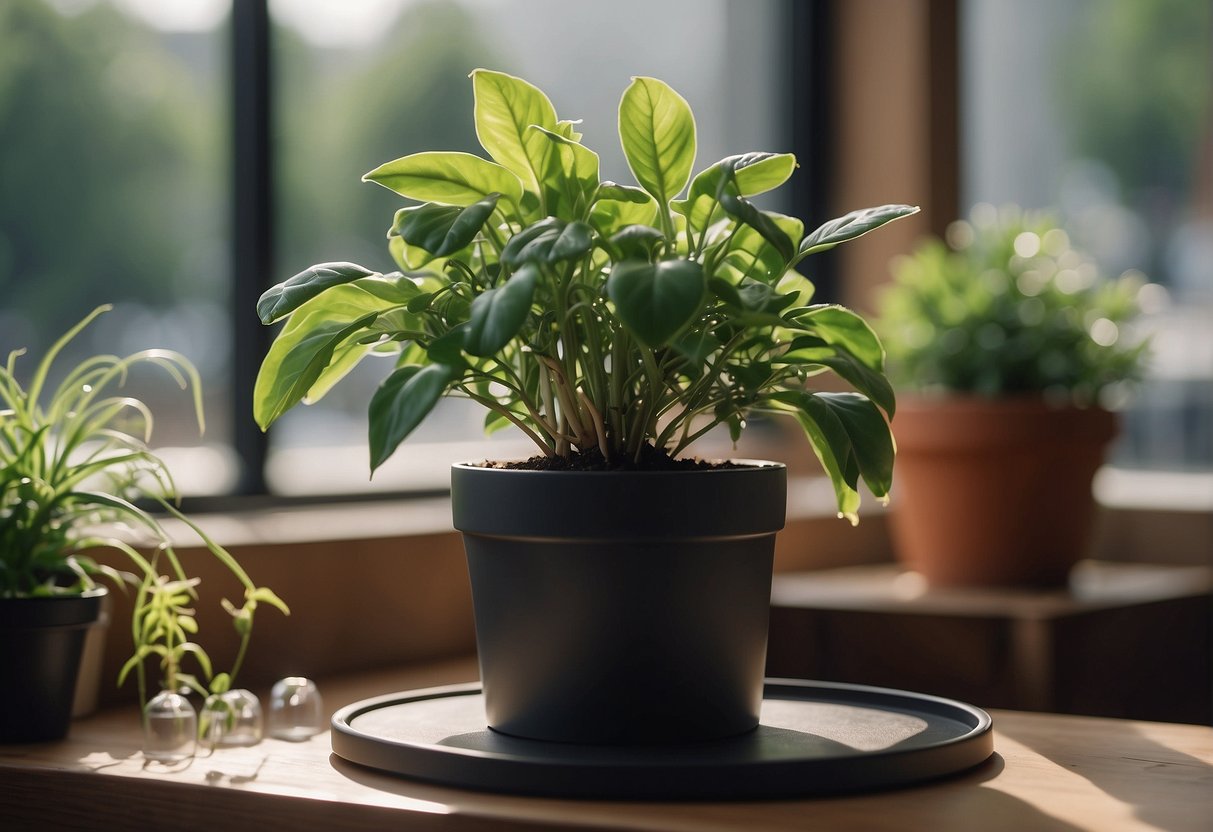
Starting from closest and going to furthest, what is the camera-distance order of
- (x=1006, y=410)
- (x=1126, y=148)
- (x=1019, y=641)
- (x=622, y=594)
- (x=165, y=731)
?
(x=622, y=594), (x=165, y=731), (x=1019, y=641), (x=1006, y=410), (x=1126, y=148)

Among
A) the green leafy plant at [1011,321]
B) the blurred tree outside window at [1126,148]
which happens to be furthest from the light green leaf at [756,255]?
the blurred tree outside window at [1126,148]

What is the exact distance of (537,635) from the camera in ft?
2.99

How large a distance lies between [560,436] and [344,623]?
68 cm

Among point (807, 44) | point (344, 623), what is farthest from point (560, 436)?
point (807, 44)

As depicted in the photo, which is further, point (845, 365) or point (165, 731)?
point (165, 731)

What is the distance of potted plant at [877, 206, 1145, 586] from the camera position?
1874 mm

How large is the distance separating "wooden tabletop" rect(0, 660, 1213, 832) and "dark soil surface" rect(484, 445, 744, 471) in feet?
0.70

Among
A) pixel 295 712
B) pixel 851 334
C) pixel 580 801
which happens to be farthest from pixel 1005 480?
pixel 580 801

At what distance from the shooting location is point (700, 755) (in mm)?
876

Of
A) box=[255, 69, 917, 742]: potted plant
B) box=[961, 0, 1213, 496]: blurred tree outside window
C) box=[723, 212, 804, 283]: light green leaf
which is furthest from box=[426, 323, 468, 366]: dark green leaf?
box=[961, 0, 1213, 496]: blurred tree outside window

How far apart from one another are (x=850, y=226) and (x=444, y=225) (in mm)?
255

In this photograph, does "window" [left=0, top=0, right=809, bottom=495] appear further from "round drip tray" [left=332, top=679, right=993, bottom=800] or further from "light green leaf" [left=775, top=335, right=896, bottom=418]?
"round drip tray" [left=332, top=679, right=993, bottom=800]

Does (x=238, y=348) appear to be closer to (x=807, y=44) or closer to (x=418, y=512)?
(x=418, y=512)

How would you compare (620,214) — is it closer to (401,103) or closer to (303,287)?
(303,287)
